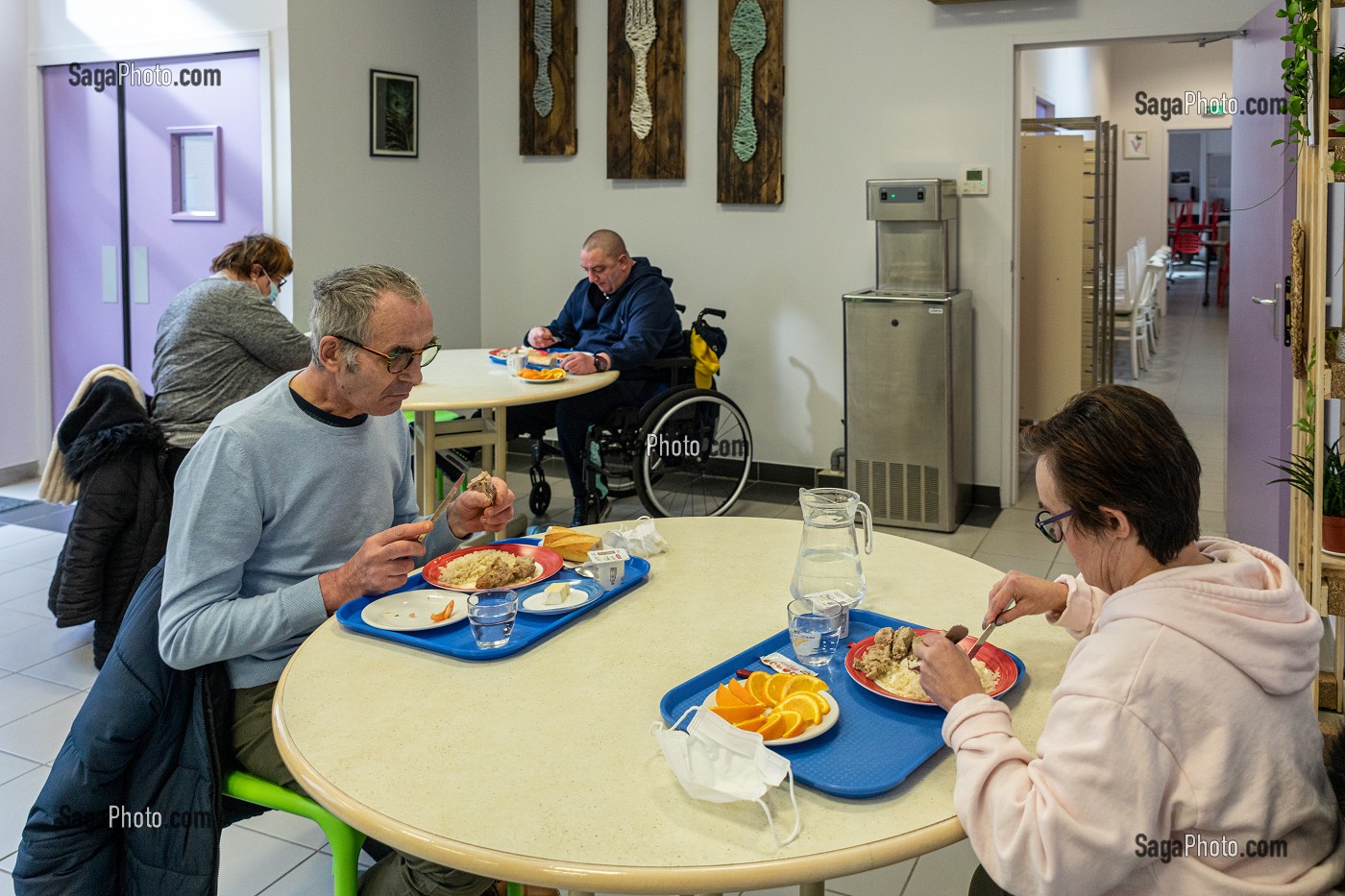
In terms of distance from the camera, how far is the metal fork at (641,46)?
6156 millimetres

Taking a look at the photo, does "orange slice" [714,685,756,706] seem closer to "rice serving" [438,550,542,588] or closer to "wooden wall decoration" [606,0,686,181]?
"rice serving" [438,550,542,588]

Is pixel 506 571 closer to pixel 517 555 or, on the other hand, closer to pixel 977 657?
pixel 517 555

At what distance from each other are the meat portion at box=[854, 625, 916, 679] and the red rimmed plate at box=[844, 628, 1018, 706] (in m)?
0.01

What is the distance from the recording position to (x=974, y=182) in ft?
18.1

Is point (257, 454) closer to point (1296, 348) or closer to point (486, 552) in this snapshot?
point (486, 552)

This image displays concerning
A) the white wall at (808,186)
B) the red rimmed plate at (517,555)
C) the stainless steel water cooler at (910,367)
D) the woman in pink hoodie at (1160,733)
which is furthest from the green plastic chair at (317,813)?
the white wall at (808,186)

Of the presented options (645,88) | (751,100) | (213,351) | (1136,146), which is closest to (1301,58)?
(751,100)

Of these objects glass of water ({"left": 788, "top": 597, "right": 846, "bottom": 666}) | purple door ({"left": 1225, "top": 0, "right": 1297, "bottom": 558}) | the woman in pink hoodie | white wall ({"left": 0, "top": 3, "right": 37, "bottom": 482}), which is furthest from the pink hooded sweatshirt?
white wall ({"left": 0, "top": 3, "right": 37, "bottom": 482})

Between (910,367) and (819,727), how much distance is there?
13.1ft

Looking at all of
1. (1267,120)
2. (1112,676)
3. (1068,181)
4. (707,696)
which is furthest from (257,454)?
(1068,181)

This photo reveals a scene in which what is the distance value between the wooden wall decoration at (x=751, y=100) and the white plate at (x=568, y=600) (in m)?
4.23

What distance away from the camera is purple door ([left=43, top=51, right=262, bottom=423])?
5652 millimetres

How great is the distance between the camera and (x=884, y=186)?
5.37 metres

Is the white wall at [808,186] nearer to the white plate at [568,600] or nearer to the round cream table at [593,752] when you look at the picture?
the round cream table at [593,752]
